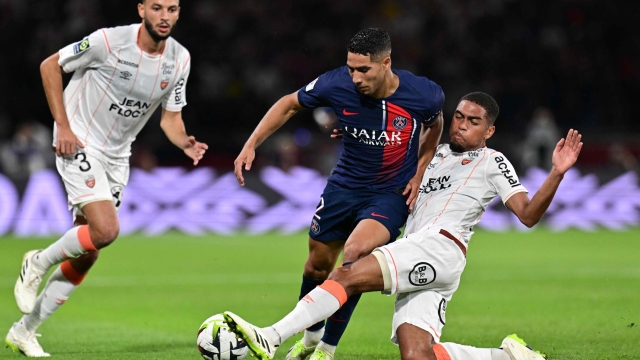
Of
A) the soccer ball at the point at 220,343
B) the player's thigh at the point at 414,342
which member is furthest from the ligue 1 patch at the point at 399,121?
the soccer ball at the point at 220,343

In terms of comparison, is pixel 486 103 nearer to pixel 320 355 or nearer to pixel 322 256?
pixel 322 256

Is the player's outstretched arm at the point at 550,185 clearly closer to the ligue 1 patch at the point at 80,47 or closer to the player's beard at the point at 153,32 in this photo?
the player's beard at the point at 153,32

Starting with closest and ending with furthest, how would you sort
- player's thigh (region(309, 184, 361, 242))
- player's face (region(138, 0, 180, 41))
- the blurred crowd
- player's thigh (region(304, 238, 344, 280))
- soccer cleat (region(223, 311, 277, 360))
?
soccer cleat (region(223, 311, 277, 360))
player's thigh (region(309, 184, 361, 242))
player's thigh (region(304, 238, 344, 280))
player's face (region(138, 0, 180, 41))
the blurred crowd

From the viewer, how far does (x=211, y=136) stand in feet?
60.0

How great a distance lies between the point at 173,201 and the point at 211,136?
2.28 meters

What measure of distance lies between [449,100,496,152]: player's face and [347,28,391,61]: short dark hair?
643mm

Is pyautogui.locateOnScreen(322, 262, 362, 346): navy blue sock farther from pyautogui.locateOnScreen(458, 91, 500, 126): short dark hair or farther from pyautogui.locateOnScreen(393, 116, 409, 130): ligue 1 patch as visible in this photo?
pyautogui.locateOnScreen(458, 91, 500, 126): short dark hair

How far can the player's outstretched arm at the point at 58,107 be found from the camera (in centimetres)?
646

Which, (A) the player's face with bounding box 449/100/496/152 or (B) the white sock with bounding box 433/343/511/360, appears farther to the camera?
(A) the player's face with bounding box 449/100/496/152

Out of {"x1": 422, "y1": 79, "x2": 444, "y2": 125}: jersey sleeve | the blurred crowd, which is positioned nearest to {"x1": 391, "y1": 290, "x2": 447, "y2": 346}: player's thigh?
{"x1": 422, "y1": 79, "x2": 444, "y2": 125}: jersey sleeve

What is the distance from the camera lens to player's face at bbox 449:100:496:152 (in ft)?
19.0

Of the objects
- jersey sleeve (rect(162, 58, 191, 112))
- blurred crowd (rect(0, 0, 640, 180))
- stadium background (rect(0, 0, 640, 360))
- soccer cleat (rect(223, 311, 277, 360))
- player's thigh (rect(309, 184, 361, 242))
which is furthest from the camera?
blurred crowd (rect(0, 0, 640, 180))

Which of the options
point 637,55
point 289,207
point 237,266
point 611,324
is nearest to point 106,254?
point 237,266

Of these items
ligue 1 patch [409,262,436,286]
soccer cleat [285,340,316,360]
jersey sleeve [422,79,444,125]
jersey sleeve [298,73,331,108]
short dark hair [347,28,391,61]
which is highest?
short dark hair [347,28,391,61]
